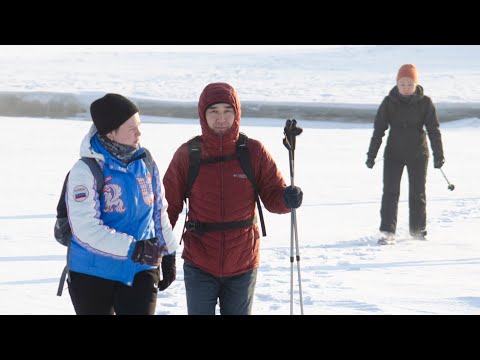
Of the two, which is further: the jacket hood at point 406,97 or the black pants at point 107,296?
the jacket hood at point 406,97

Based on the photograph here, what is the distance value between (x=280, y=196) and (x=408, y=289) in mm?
2312

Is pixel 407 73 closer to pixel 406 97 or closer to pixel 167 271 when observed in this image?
pixel 406 97

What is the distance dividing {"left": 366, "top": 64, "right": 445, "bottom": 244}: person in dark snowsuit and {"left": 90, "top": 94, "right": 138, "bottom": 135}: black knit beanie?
416cm

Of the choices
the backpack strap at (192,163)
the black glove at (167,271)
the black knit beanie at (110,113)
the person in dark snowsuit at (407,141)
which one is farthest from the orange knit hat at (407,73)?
the black knit beanie at (110,113)

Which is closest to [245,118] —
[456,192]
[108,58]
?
[456,192]

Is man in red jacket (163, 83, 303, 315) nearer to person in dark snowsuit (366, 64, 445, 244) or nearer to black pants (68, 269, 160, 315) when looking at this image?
black pants (68, 269, 160, 315)

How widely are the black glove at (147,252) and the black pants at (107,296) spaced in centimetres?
10

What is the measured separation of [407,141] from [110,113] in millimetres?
4388

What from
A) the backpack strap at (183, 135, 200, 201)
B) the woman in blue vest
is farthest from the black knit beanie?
the backpack strap at (183, 135, 200, 201)

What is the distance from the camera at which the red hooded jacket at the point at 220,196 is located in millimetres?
3473

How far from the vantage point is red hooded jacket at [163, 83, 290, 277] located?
3.47 meters

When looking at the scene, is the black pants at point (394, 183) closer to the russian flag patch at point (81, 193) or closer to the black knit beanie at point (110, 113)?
the black knit beanie at point (110, 113)

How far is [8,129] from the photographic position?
614 inches
